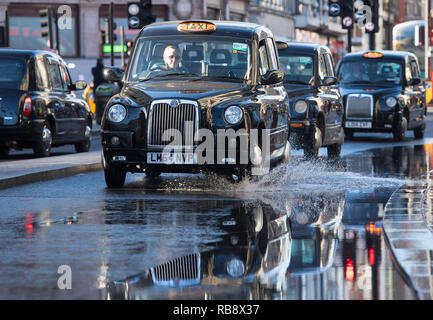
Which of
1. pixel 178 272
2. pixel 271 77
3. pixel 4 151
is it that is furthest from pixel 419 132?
pixel 178 272

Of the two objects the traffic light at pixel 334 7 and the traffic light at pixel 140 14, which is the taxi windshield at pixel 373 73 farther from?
the traffic light at pixel 334 7

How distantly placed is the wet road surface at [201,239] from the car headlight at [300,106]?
3.97 metres

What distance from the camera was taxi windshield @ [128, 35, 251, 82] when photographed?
1370 cm

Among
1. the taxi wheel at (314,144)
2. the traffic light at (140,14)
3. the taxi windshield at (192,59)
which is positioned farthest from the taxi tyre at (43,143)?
the traffic light at (140,14)

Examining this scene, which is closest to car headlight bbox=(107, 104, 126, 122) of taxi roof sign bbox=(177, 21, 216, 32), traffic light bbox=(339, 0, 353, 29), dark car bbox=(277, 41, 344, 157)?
taxi roof sign bbox=(177, 21, 216, 32)

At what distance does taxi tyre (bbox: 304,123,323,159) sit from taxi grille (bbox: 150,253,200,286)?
433 inches

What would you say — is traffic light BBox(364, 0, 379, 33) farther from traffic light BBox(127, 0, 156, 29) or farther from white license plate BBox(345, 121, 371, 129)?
white license plate BBox(345, 121, 371, 129)

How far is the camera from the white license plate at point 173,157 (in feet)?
41.4

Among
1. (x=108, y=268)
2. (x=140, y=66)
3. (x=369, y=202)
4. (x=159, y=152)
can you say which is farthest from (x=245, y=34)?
(x=108, y=268)

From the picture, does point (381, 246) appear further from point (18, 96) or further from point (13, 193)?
point (18, 96)

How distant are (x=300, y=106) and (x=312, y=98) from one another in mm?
334

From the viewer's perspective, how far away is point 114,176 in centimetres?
1334

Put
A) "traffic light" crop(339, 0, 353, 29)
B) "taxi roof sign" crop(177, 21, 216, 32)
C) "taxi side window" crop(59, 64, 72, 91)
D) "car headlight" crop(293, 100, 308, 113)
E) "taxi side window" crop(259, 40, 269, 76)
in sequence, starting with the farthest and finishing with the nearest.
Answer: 1. "traffic light" crop(339, 0, 353, 29)
2. "taxi side window" crop(59, 64, 72, 91)
3. "car headlight" crop(293, 100, 308, 113)
4. "taxi side window" crop(259, 40, 269, 76)
5. "taxi roof sign" crop(177, 21, 216, 32)

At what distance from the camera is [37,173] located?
1445 centimetres
